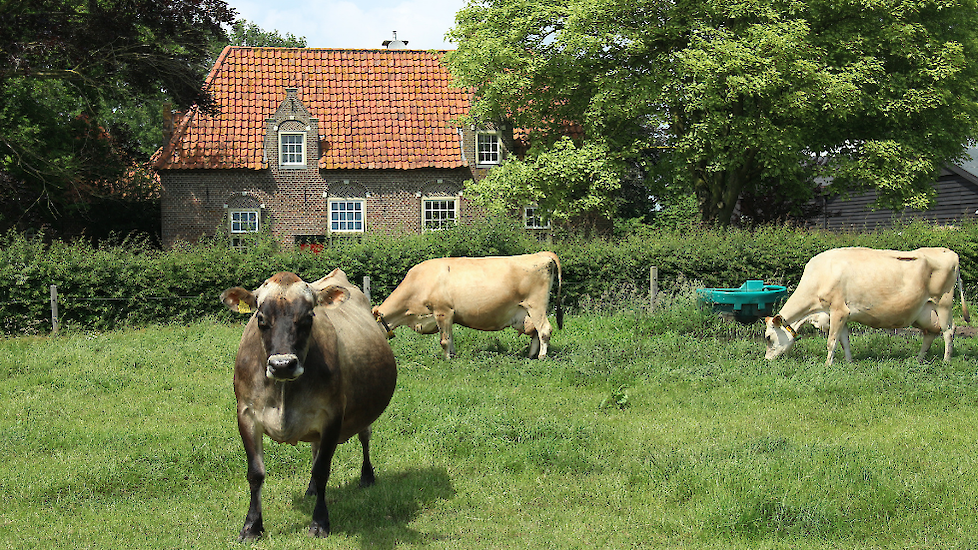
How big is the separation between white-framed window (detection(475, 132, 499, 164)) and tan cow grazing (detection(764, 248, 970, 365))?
20.2 m

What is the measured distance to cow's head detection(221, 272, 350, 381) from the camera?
16.3 ft

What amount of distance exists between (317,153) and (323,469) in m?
26.6

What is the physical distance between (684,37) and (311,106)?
14.9 meters

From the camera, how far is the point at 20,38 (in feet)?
71.6

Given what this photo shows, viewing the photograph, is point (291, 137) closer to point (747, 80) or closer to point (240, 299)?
point (747, 80)

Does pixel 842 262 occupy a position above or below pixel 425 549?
above

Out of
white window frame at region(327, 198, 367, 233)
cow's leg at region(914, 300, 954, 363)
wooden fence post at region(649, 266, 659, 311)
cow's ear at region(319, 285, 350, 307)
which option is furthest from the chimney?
cow's ear at region(319, 285, 350, 307)

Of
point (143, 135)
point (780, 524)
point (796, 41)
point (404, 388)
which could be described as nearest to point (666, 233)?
point (796, 41)

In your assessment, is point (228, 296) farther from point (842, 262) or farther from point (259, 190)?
point (259, 190)

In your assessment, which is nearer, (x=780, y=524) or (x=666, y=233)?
(x=780, y=524)

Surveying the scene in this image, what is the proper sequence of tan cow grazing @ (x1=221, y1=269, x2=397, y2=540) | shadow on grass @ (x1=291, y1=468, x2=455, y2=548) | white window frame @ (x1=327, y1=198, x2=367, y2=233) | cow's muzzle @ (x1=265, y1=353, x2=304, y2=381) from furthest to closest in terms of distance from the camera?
white window frame @ (x1=327, y1=198, x2=367, y2=233), shadow on grass @ (x1=291, y1=468, x2=455, y2=548), tan cow grazing @ (x1=221, y1=269, x2=397, y2=540), cow's muzzle @ (x1=265, y1=353, x2=304, y2=381)

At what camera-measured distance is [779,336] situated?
12.9m

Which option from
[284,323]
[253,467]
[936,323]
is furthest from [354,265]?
[284,323]

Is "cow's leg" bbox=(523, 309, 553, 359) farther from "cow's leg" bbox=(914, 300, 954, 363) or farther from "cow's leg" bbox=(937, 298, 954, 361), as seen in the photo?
"cow's leg" bbox=(937, 298, 954, 361)
